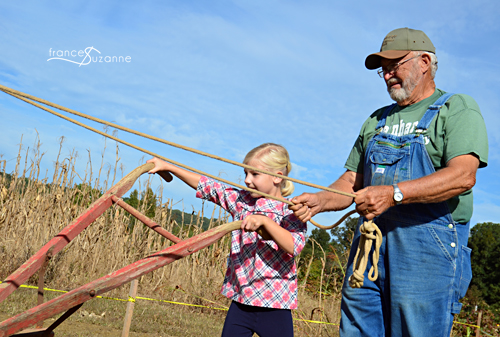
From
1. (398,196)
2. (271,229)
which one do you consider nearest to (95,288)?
(271,229)

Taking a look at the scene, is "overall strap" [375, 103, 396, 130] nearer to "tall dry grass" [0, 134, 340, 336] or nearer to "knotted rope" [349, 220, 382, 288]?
"knotted rope" [349, 220, 382, 288]

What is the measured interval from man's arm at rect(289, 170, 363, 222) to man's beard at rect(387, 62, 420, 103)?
57 cm

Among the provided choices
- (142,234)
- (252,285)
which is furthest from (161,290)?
(252,285)

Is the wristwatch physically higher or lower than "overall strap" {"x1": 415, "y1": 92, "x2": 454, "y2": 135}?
lower

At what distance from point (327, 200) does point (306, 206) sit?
0.20 meters

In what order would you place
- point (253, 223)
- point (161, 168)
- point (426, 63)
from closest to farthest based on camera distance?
point (253, 223) → point (426, 63) → point (161, 168)

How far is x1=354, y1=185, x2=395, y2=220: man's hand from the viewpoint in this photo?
2.15 m

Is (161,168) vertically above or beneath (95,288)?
above

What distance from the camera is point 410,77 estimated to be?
2514 mm

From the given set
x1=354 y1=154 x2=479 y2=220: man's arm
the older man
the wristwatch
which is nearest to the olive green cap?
the older man

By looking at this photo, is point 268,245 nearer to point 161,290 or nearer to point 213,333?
point 213,333

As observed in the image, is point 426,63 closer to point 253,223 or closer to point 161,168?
point 253,223

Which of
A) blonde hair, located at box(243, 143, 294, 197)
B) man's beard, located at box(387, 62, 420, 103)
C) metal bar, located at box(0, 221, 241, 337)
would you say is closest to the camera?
metal bar, located at box(0, 221, 241, 337)

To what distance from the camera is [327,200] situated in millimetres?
2586
